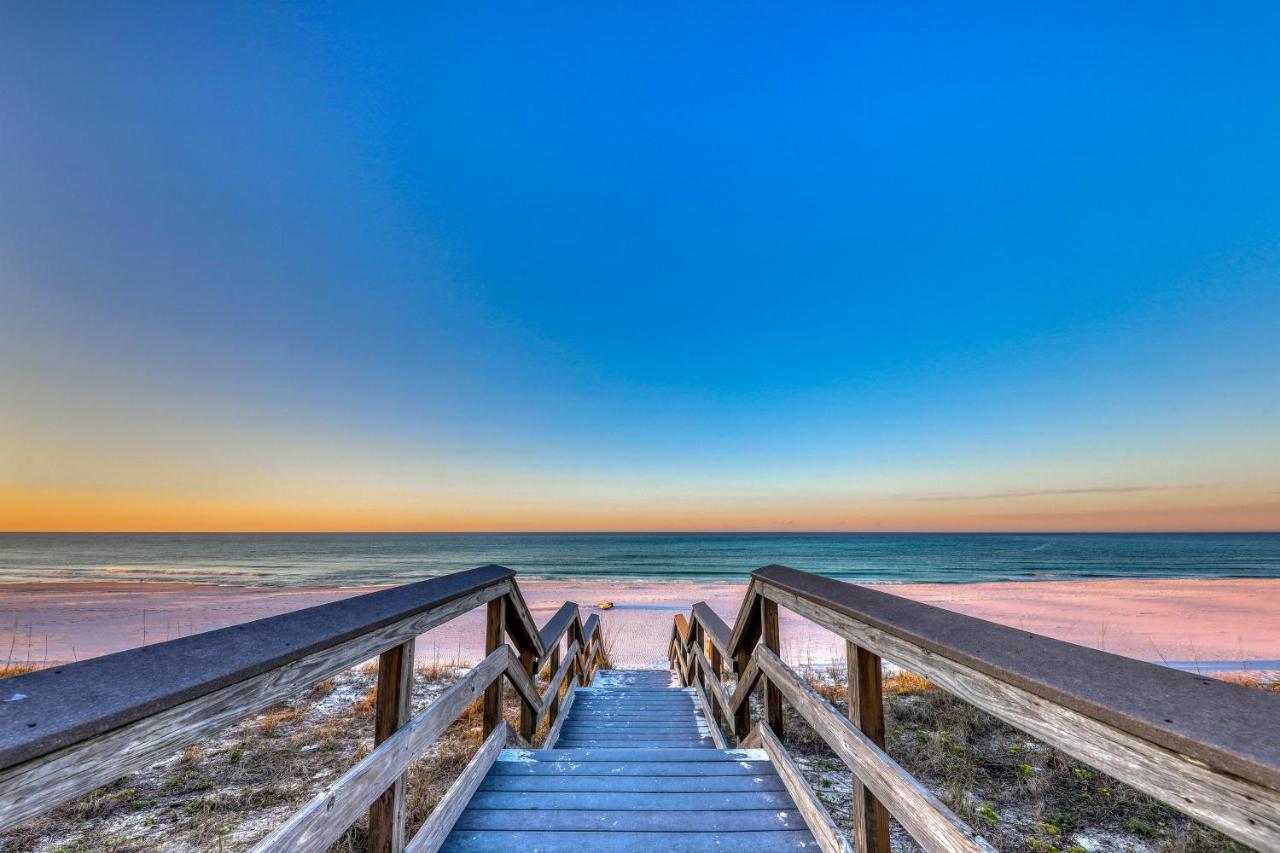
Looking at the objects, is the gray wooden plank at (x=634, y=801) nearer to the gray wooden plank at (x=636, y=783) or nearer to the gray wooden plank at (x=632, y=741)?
the gray wooden plank at (x=636, y=783)

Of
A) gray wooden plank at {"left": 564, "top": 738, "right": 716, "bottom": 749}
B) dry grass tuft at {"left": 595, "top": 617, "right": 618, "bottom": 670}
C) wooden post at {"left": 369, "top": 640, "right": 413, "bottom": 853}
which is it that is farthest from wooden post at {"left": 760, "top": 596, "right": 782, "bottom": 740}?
dry grass tuft at {"left": 595, "top": 617, "right": 618, "bottom": 670}

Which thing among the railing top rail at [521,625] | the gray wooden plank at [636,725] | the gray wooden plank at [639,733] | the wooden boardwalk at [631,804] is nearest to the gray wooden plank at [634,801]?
the wooden boardwalk at [631,804]

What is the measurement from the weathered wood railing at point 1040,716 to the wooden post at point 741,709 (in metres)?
0.97

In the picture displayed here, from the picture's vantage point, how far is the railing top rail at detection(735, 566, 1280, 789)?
0.71 metres

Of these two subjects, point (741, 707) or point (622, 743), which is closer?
point (741, 707)

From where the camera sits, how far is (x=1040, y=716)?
1.06m

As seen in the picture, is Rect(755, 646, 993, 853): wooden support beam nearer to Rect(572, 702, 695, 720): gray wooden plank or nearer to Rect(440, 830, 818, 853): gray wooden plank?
Rect(440, 830, 818, 853): gray wooden plank

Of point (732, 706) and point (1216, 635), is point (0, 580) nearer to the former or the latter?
point (732, 706)

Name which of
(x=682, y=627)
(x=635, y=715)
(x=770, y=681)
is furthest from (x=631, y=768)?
(x=682, y=627)

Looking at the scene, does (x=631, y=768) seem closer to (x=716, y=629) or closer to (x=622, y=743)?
(x=622, y=743)

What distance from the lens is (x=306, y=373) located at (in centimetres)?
1908

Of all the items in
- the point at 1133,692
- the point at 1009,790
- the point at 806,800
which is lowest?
the point at 1009,790

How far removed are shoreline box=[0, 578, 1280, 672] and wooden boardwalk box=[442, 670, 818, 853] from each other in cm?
646

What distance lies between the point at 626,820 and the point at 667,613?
16.3 meters
